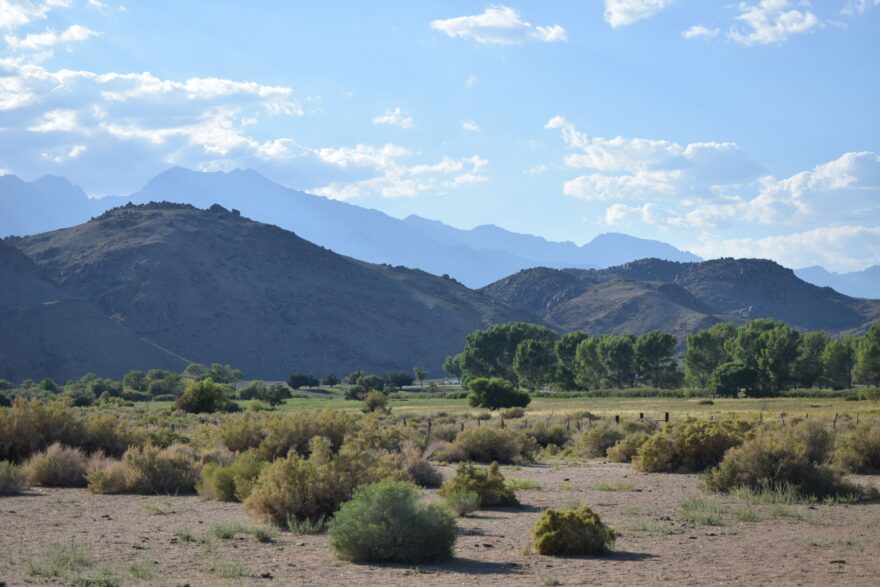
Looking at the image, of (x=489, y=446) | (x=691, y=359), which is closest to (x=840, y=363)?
(x=691, y=359)

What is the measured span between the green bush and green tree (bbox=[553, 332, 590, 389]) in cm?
9532

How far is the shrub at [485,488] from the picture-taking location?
2078cm

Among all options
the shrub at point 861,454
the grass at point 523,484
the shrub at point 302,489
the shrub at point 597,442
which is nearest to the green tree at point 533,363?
the shrub at point 597,442

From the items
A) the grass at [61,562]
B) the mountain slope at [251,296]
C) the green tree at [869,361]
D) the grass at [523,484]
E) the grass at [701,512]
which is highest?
the mountain slope at [251,296]

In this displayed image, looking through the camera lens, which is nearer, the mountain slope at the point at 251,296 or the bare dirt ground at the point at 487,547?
the bare dirt ground at the point at 487,547

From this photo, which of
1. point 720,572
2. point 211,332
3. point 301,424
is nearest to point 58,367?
point 211,332

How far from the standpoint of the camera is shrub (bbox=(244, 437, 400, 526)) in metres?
17.4

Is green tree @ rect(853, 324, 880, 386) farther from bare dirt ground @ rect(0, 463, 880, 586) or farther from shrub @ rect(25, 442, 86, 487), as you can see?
shrub @ rect(25, 442, 86, 487)

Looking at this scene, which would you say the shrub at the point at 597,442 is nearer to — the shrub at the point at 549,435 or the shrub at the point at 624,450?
the shrub at the point at 624,450

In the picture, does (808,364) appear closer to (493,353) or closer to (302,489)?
(493,353)

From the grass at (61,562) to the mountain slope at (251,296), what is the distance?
425 ft

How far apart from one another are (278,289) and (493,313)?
141 feet

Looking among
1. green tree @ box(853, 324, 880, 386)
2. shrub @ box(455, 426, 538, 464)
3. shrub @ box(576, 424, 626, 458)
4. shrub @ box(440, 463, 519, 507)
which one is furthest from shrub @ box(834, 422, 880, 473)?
green tree @ box(853, 324, 880, 386)

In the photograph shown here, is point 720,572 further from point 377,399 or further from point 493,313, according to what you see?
point 493,313
